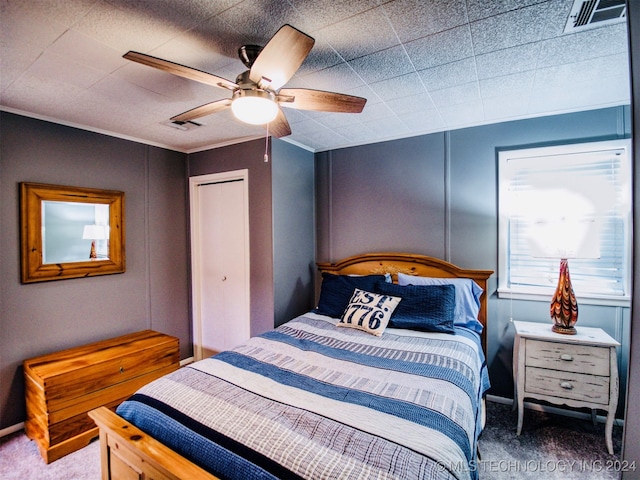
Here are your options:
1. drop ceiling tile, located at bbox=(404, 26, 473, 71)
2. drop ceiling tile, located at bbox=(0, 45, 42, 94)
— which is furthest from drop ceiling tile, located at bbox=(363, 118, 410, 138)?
drop ceiling tile, located at bbox=(0, 45, 42, 94)

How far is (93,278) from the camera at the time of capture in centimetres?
287

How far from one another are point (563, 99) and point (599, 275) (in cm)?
137

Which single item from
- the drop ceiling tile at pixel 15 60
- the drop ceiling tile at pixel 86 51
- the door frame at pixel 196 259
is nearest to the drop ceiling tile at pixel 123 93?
the drop ceiling tile at pixel 86 51

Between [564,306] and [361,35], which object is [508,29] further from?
[564,306]

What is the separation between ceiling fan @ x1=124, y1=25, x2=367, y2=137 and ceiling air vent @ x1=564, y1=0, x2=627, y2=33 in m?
0.98

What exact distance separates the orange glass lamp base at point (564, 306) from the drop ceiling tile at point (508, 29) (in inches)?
62.3

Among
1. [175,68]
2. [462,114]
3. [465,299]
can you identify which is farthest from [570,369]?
[175,68]

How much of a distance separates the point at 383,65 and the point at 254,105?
2.63ft

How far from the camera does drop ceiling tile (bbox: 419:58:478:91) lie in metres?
1.82

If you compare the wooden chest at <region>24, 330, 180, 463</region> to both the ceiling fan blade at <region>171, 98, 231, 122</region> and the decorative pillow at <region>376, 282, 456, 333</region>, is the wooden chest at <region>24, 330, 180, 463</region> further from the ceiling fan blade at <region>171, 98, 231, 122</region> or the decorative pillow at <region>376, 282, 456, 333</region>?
the decorative pillow at <region>376, 282, 456, 333</region>

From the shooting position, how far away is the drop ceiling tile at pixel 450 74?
182cm

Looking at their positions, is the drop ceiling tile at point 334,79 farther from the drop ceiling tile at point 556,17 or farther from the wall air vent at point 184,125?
the wall air vent at point 184,125

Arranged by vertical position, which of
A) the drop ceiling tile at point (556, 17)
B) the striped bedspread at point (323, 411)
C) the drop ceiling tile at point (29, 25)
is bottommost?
the striped bedspread at point (323, 411)

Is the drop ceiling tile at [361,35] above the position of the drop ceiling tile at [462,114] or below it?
below
